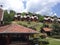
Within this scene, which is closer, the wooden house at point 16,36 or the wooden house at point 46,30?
the wooden house at point 16,36

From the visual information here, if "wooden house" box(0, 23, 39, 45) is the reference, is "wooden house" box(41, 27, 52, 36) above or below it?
below

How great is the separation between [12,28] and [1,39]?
10.0ft

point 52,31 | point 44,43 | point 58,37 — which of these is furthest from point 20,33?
point 52,31

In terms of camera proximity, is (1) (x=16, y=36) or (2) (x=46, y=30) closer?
(1) (x=16, y=36)

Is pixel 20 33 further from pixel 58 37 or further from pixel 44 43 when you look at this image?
pixel 58 37

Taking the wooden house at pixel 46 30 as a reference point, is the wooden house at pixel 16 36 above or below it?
→ above

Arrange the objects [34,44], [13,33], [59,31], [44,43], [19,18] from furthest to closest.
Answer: [19,18] → [59,31] → [44,43] → [34,44] → [13,33]

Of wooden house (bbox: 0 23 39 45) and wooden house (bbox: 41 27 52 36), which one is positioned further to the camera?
wooden house (bbox: 41 27 52 36)

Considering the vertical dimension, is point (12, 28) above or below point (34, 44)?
above

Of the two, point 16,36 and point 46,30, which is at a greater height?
point 16,36

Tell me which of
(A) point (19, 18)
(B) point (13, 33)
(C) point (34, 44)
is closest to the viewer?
(B) point (13, 33)

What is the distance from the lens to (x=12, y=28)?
44875mm

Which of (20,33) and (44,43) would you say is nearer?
(20,33)

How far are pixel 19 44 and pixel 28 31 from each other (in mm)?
2981
